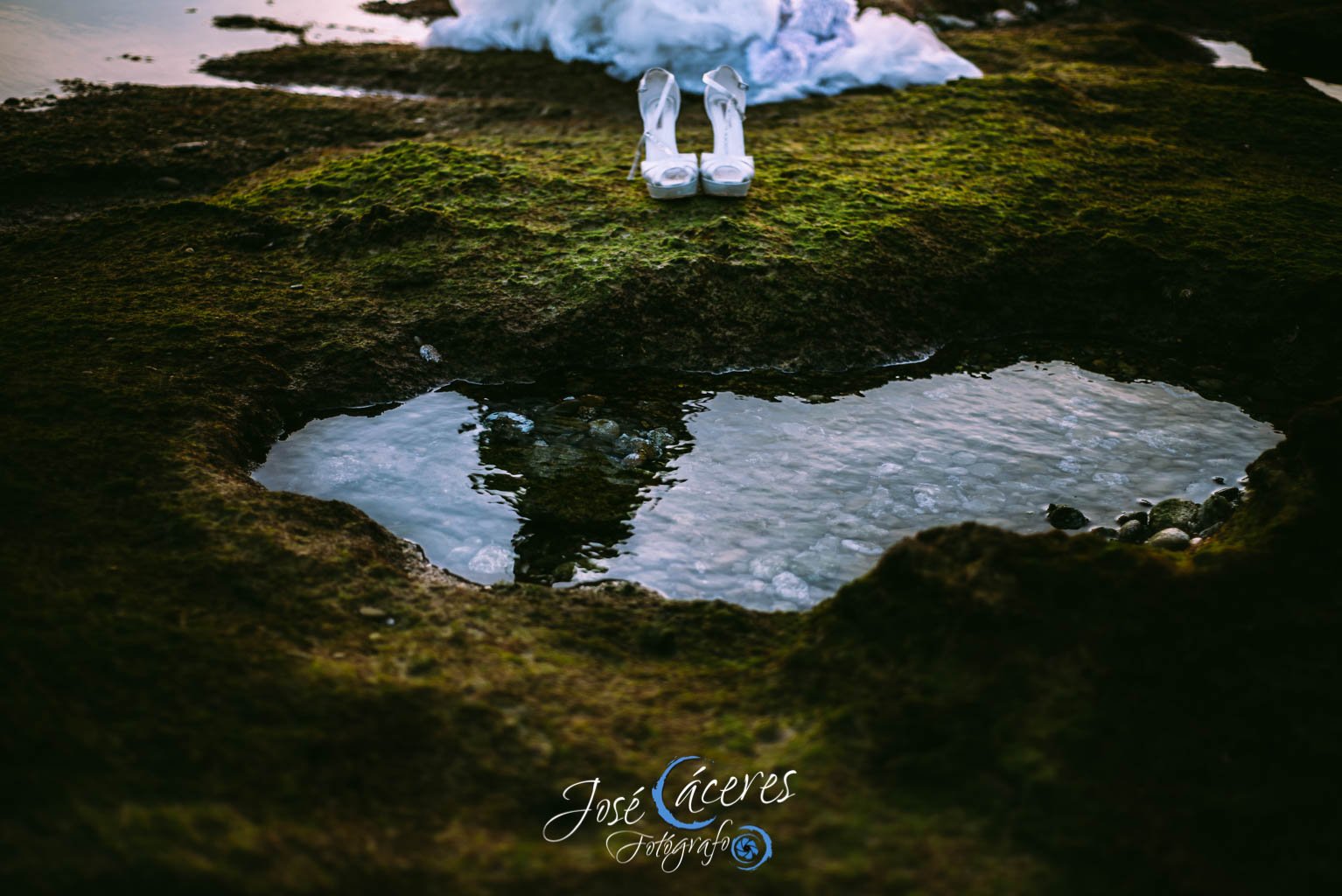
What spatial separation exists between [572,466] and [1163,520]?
365 cm

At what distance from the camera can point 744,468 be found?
19.5ft

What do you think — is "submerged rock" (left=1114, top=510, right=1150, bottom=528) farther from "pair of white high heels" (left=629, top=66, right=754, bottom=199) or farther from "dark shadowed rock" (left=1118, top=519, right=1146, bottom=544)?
"pair of white high heels" (left=629, top=66, right=754, bottom=199)

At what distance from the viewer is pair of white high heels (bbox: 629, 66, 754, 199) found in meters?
8.05

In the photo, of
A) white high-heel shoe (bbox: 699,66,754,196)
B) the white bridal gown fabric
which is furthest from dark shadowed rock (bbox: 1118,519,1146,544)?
the white bridal gown fabric

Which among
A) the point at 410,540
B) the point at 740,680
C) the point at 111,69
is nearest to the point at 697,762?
the point at 740,680

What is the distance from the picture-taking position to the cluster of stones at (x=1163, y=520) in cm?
539

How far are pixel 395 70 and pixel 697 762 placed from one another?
445 inches

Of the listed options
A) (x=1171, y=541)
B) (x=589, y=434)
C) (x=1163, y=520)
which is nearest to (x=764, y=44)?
(x=589, y=434)

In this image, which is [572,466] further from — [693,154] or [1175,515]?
[693,154]

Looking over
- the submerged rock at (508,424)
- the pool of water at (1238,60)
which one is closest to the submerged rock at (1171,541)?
the submerged rock at (508,424)

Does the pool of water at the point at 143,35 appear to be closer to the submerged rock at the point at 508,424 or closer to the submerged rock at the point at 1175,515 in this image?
the submerged rock at the point at 508,424

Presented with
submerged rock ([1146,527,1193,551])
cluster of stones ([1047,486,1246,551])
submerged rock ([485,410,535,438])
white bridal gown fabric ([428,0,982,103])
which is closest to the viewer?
submerged rock ([1146,527,1193,551])

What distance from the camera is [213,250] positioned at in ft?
23.8

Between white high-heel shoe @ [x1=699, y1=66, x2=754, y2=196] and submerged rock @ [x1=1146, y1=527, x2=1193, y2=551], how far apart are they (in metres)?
4.55
